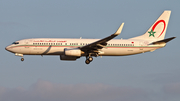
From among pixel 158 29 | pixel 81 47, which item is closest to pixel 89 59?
pixel 81 47

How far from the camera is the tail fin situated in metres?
59.4

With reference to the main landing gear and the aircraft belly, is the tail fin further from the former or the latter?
the main landing gear

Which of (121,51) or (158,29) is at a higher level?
(158,29)

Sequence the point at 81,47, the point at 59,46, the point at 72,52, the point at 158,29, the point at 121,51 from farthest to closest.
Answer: the point at 158,29 → the point at 121,51 → the point at 59,46 → the point at 81,47 → the point at 72,52

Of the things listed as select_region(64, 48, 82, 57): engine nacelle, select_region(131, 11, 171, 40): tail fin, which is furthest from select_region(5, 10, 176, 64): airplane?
select_region(131, 11, 171, 40): tail fin

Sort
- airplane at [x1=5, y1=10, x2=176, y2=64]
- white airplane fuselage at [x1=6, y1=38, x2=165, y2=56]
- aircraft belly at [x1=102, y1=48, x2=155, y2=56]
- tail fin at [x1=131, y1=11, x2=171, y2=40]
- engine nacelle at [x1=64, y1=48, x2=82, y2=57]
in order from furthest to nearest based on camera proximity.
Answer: tail fin at [x1=131, y1=11, x2=171, y2=40] < aircraft belly at [x1=102, y1=48, x2=155, y2=56] < white airplane fuselage at [x1=6, y1=38, x2=165, y2=56] < airplane at [x1=5, y1=10, x2=176, y2=64] < engine nacelle at [x1=64, y1=48, x2=82, y2=57]

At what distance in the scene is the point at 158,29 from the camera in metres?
60.2

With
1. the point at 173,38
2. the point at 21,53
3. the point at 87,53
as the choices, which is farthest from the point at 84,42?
the point at 173,38

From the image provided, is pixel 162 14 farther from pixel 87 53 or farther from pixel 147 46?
pixel 87 53

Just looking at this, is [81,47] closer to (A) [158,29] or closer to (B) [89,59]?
(B) [89,59]

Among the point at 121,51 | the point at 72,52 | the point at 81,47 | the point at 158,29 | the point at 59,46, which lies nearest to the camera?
the point at 72,52

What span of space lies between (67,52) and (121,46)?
903 centimetres

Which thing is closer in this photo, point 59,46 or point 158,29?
point 59,46

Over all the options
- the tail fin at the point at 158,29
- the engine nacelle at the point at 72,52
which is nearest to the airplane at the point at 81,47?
the engine nacelle at the point at 72,52
